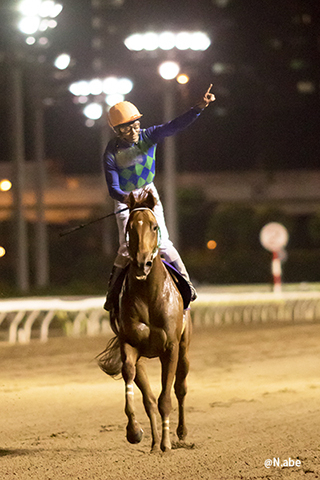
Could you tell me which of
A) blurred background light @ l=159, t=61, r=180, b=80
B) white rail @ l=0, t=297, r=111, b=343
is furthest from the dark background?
white rail @ l=0, t=297, r=111, b=343

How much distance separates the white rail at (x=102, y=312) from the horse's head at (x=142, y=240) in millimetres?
8163

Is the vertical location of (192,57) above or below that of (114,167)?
above

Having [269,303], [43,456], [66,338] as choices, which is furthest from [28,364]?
[269,303]

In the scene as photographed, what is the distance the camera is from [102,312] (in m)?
14.8

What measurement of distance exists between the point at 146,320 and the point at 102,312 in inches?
408

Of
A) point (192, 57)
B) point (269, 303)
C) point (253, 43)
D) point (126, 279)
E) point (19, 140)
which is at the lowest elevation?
point (269, 303)

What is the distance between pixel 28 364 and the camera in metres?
9.95

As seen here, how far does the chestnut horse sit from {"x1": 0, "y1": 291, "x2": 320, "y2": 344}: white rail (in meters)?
7.97

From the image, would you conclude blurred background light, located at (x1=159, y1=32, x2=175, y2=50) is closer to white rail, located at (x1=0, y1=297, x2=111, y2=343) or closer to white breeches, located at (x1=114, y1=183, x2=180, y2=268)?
white rail, located at (x1=0, y1=297, x2=111, y2=343)

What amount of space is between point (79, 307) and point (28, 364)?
3.50m

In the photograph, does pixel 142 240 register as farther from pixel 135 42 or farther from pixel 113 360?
pixel 135 42

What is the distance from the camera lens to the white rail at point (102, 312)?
505 inches

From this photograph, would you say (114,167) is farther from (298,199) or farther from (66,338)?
(298,199)

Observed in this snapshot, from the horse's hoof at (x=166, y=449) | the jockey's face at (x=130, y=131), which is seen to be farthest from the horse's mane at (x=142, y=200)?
the horse's hoof at (x=166, y=449)
